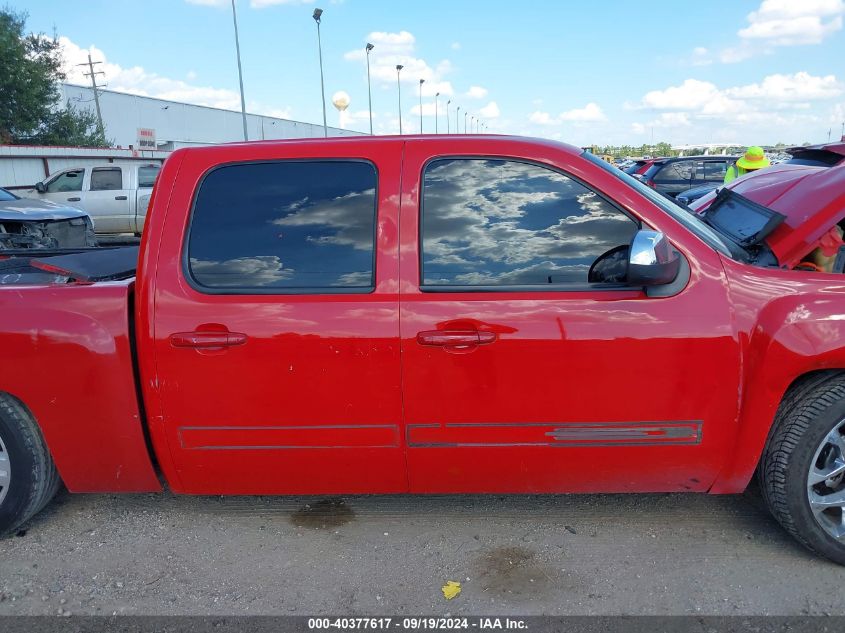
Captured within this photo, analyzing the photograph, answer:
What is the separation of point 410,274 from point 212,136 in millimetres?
73779

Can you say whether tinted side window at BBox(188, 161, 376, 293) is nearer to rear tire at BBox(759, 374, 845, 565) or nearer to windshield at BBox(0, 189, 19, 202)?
rear tire at BBox(759, 374, 845, 565)

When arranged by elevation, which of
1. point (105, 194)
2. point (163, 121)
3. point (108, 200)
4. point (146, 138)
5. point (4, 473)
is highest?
point (163, 121)

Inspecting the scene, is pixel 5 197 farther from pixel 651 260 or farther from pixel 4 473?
pixel 651 260

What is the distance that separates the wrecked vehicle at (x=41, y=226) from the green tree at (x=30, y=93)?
28414 millimetres

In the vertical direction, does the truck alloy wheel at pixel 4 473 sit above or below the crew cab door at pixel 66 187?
below

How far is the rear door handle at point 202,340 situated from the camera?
2.55 meters

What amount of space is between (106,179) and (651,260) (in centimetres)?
1540

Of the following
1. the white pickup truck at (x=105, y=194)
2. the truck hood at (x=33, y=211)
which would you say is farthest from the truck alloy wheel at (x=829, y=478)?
the white pickup truck at (x=105, y=194)

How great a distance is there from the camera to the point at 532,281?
253cm

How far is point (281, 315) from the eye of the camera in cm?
254

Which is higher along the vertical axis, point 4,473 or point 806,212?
point 806,212

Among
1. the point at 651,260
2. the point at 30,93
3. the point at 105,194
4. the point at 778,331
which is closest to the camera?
the point at 651,260

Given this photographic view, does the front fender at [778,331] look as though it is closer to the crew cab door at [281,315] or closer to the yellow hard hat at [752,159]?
the crew cab door at [281,315]

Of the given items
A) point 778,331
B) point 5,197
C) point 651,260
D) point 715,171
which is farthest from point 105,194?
point 778,331
